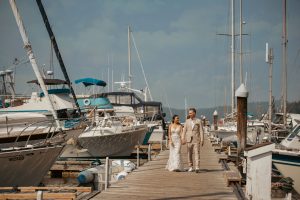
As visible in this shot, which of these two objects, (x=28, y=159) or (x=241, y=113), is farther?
(x=241, y=113)

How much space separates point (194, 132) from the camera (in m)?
11.1

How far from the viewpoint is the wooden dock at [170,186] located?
7.83m

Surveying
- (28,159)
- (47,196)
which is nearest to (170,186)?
(47,196)

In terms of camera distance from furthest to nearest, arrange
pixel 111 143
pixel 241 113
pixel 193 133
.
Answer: pixel 111 143, pixel 241 113, pixel 193 133

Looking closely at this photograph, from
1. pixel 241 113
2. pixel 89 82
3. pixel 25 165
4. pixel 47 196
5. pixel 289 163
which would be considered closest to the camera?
pixel 47 196

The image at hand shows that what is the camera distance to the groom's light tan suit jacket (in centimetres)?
1109

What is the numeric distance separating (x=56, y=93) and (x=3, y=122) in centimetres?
903

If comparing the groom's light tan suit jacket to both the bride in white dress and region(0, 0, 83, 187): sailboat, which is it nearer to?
the bride in white dress

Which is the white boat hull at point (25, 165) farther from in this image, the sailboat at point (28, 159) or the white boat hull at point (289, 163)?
the white boat hull at point (289, 163)

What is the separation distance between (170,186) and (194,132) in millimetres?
2570

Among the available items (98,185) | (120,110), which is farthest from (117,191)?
(120,110)

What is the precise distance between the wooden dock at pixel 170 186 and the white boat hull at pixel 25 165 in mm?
3700

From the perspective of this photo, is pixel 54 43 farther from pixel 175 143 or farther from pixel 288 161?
pixel 288 161

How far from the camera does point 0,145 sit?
1298cm
